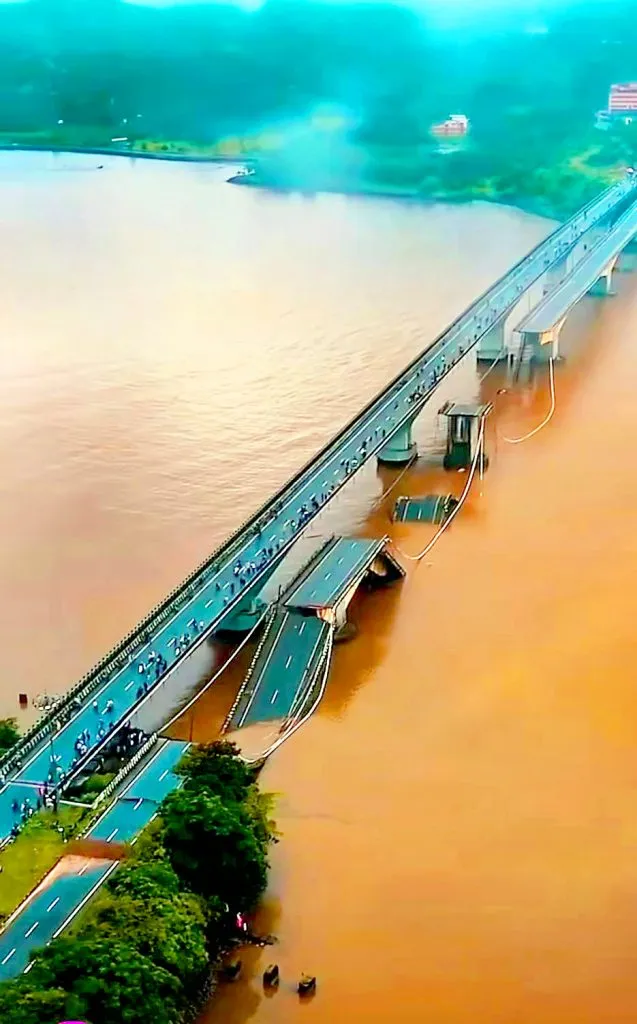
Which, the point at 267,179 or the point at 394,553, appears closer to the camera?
the point at 394,553

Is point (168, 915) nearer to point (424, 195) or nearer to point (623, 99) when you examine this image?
point (424, 195)

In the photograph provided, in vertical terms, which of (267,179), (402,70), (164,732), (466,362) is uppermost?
(402,70)

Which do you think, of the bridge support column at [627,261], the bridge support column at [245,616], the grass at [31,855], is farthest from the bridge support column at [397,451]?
the bridge support column at [627,261]

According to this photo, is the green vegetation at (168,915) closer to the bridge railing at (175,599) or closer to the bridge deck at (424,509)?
the bridge railing at (175,599)

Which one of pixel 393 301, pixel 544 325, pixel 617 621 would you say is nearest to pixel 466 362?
pixel 544 325

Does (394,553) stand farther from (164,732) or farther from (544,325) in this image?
(544,325)

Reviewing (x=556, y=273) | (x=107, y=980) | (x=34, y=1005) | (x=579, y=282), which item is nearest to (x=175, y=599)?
(x=107, y=980)
